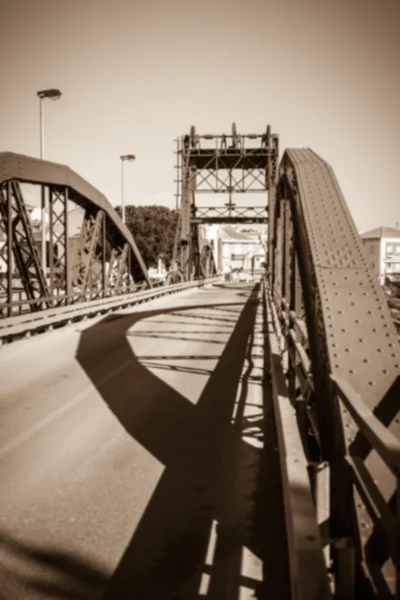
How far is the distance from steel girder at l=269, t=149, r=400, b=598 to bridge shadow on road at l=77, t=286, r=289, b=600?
3.63ft

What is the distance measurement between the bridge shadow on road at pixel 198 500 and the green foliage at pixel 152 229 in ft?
224

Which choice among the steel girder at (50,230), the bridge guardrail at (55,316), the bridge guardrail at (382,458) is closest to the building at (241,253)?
the bridge guardrail at (55,316)

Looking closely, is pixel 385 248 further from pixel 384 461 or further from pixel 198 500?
pixel 384 461

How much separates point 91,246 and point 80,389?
42.6ft

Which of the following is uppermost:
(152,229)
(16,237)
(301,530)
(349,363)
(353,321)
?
(152,229)

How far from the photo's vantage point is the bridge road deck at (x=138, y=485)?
167 inches

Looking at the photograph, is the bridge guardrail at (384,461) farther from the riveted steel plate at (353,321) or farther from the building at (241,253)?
the building at (241,253)

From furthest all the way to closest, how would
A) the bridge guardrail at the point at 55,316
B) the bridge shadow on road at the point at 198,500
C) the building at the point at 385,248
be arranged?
the building at the point at 385,248 < the bridge guardrail at the point at 55,316 < the bridge shadow on road at the point at 198,500

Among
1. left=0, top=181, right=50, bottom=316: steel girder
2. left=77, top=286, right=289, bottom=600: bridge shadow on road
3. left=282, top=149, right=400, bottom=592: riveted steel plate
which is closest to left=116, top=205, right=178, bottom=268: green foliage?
left=0, top=181, right=50, bottom=316: steel girder

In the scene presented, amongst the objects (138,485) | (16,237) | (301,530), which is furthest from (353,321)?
(16,237)

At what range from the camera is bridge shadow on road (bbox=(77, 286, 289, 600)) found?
4.20 m

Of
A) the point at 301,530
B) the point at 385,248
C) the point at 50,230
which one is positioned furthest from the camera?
the point at 385,248

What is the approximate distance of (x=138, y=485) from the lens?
6.01m

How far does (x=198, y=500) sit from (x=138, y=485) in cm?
70
